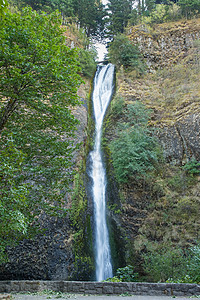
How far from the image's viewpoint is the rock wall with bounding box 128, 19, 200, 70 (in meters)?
24.6

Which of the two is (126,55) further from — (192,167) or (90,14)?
(192,167)

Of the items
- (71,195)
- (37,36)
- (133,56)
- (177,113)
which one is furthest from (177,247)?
(133,56)

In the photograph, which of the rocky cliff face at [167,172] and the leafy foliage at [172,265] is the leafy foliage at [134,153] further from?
the leafy foliage at [172,265]

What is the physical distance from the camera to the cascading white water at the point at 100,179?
11646mm

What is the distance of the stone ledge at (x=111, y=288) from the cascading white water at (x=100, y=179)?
3.52m

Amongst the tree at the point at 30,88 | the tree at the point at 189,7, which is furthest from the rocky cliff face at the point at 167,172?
the tree at the point at 189,7

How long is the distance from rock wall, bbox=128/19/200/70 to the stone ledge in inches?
860

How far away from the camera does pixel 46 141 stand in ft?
26.9

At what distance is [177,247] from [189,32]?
23.0 meters

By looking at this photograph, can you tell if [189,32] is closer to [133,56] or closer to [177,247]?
[133,56]

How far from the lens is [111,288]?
729 cm

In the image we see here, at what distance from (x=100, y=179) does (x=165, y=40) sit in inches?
751

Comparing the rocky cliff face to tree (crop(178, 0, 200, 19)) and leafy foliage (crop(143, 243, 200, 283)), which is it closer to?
leafy foliage (crop(143, 243, 200, 283))

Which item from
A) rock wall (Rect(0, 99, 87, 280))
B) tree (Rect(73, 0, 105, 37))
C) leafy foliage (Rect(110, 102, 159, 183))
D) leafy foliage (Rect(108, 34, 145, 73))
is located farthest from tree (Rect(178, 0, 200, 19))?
rock wall (Rect(0, 99, 87, 280))
